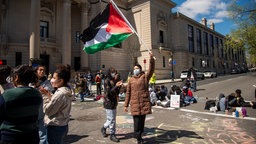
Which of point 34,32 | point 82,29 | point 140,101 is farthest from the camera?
point 82,29

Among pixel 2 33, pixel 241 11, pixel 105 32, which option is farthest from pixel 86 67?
pixel 105 32

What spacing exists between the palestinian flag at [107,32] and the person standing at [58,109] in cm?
296

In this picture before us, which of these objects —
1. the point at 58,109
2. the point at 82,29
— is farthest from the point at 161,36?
the point at 58,109

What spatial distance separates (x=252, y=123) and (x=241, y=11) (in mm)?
16520

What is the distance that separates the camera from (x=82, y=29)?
29.8 meters

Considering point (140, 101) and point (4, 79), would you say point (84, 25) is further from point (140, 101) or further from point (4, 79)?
point (4, 79)

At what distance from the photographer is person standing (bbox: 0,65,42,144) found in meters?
2.15

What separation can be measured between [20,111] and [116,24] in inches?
168

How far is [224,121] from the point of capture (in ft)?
23.3

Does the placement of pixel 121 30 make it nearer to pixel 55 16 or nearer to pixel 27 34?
pixel 27 34

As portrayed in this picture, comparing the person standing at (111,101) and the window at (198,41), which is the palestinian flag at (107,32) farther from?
the window at (198,41)

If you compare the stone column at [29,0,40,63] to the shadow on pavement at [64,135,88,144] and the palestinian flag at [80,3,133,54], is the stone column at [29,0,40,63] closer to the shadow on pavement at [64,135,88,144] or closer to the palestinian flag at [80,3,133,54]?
the palestinian flag at [80,3,133,54]

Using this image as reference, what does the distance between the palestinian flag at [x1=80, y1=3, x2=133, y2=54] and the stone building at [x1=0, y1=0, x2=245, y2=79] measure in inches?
607

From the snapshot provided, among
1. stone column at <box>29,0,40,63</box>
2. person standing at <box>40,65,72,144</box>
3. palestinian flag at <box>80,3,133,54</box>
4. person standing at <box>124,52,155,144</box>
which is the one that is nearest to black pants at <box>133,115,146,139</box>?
person standing at <box>124,52,155,144</box>
